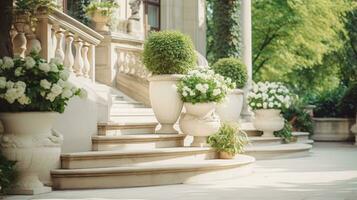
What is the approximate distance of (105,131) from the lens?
313 inches

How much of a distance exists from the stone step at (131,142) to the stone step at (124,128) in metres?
0.37

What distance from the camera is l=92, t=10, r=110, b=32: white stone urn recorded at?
11.7 metres

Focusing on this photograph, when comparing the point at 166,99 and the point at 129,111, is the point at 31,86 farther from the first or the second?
the point at 129,111

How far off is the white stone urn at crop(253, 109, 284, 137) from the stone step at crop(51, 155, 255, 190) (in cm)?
450

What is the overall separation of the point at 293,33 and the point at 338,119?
382cm

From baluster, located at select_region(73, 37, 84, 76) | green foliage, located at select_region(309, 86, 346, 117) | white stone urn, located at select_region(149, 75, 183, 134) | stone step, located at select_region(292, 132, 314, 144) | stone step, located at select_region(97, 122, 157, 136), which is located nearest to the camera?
stone step, located at select_region(97, 122, 157, 136)

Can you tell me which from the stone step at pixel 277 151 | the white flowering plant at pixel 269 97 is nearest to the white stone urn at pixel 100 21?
the white flowering plant at pixel 269 97

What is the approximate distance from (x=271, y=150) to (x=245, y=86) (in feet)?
9.19

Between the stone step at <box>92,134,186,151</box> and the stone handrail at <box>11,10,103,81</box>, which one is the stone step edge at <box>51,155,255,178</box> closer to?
the stone step at <box>92,134,186,151</box>

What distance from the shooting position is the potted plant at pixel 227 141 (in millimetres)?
8156

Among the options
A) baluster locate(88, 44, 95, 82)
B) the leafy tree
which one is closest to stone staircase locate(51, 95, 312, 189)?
baluster locate(88, 44, 95, 82)

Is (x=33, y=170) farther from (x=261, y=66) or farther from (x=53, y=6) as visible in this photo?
(x=261, y=66)

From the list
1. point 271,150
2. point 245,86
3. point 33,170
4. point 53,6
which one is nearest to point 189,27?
point 245,86

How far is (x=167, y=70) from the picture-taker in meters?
→ 8.66
